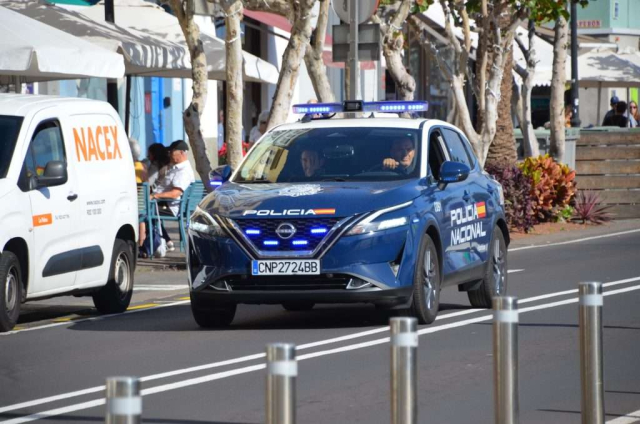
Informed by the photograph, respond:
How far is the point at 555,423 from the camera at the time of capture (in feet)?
26.4

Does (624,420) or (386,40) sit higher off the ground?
(386,40)

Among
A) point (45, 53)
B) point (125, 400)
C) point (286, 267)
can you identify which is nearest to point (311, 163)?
point (286, 267)

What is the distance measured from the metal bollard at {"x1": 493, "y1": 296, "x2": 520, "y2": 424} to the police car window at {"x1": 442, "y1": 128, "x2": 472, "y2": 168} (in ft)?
22.7

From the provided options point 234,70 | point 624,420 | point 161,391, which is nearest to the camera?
point 624,420

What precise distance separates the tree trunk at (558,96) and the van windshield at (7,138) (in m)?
17.5

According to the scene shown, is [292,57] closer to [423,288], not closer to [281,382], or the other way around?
[423,288]

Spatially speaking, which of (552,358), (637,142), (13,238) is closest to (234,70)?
(13,238)

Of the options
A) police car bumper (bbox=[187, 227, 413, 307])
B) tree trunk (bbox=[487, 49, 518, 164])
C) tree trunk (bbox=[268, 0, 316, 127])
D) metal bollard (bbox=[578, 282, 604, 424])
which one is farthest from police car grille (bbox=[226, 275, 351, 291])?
tree trunk (bbox=[487, 49, 518, 164])

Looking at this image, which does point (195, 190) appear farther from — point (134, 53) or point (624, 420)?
point (624, 420)

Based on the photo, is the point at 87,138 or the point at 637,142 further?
the point at 637,142

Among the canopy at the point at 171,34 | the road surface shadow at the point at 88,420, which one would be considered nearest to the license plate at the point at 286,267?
the road surface shadow at the point at 88,420

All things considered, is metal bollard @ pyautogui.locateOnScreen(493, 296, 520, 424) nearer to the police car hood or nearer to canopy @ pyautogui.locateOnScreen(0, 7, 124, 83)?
the police car hood

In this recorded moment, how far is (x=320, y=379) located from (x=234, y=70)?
29.5 ft

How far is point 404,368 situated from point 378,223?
572cm
